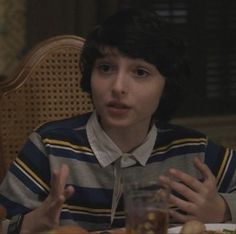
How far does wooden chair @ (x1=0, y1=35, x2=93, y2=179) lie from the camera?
183 cm

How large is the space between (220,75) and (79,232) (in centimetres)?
233

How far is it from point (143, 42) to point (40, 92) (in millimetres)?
538

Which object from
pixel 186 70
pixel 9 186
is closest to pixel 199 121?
pixel 186 70

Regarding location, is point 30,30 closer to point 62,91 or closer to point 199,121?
point 62,91

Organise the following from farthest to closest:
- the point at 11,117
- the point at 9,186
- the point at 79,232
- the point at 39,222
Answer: the point at 11,117 < the point at 9,186 < the point at 39,222 < the point at 79,232

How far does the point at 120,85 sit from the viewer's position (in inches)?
53.2

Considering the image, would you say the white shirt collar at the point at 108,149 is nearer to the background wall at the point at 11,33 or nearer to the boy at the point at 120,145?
the boy at the point at 120,145

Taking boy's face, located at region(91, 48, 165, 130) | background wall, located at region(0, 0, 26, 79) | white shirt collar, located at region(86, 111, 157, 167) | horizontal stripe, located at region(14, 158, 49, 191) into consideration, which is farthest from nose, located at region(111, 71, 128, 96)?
background wall, located at region(0, 0, 26, 79)

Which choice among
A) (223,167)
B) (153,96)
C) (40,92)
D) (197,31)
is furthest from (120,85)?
(197,31)

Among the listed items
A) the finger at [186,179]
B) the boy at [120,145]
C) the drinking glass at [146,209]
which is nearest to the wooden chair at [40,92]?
the boy at [120,145]

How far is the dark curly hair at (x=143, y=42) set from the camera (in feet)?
4.65

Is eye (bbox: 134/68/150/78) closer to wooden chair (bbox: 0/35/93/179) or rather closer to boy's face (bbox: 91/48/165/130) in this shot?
boy's face (bbox: 91/48/165/130)

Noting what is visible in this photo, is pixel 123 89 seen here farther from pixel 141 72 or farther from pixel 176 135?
pixel 176 135

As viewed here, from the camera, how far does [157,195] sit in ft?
3.33
